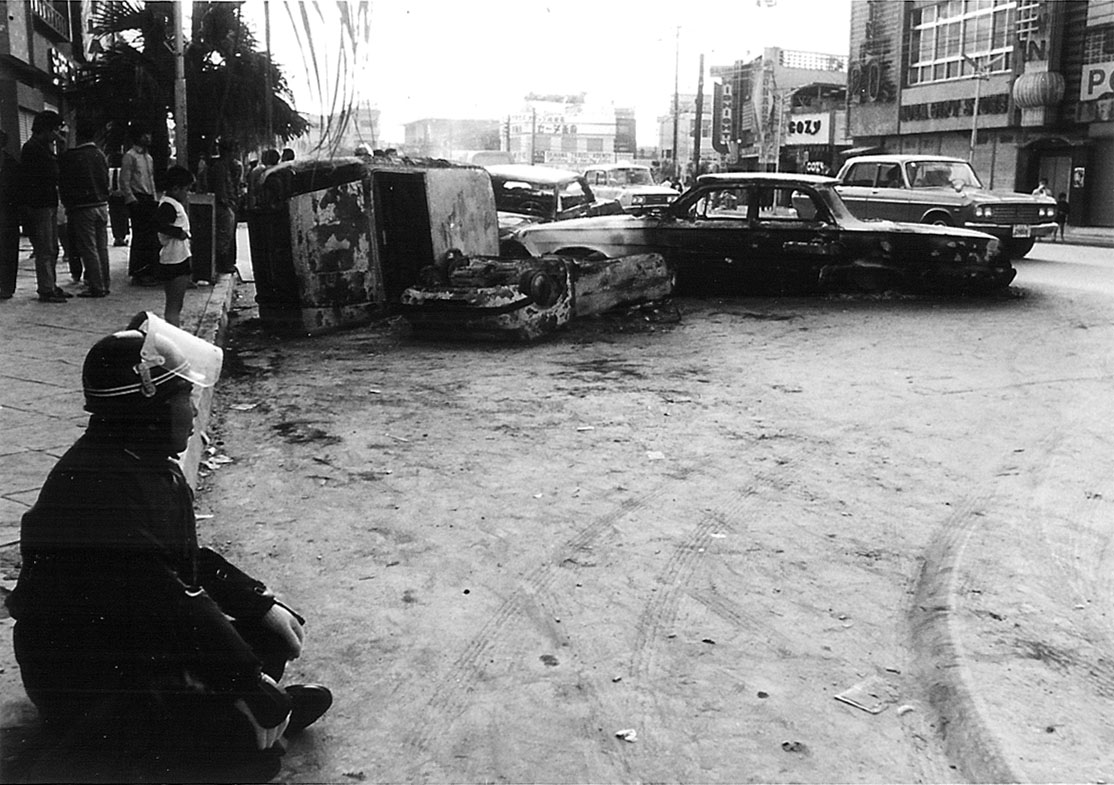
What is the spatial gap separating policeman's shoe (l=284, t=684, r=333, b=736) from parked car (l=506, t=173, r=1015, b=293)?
9.23 m

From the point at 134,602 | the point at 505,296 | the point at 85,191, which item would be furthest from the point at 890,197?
the point at 134,602

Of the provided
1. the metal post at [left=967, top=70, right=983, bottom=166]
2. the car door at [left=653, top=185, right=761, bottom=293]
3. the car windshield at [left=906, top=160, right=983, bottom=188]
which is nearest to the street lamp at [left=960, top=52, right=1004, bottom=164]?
the metal post at [left=967, top=70, right=983, bottom=166]

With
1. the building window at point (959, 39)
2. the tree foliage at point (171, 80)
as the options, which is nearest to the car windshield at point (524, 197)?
the tree foliage at point (171, 80)

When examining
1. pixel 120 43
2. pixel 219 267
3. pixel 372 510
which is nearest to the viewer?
pixel 372 510

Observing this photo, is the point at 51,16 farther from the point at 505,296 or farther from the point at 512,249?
the point at 505,296

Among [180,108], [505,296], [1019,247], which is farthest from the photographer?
[1019,247]

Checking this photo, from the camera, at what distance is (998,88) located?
31.8 meters

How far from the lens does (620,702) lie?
314cm

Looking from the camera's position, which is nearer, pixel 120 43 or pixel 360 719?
pixel 360 719

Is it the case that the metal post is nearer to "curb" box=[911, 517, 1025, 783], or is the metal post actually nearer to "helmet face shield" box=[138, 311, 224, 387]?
"curb" box=[911, 517, 1025, 783]

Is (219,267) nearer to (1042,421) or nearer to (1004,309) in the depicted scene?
(1004,309)

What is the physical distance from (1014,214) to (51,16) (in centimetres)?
1949

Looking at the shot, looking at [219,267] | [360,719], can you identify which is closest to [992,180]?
[219,267]

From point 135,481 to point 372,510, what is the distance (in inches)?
95.9
